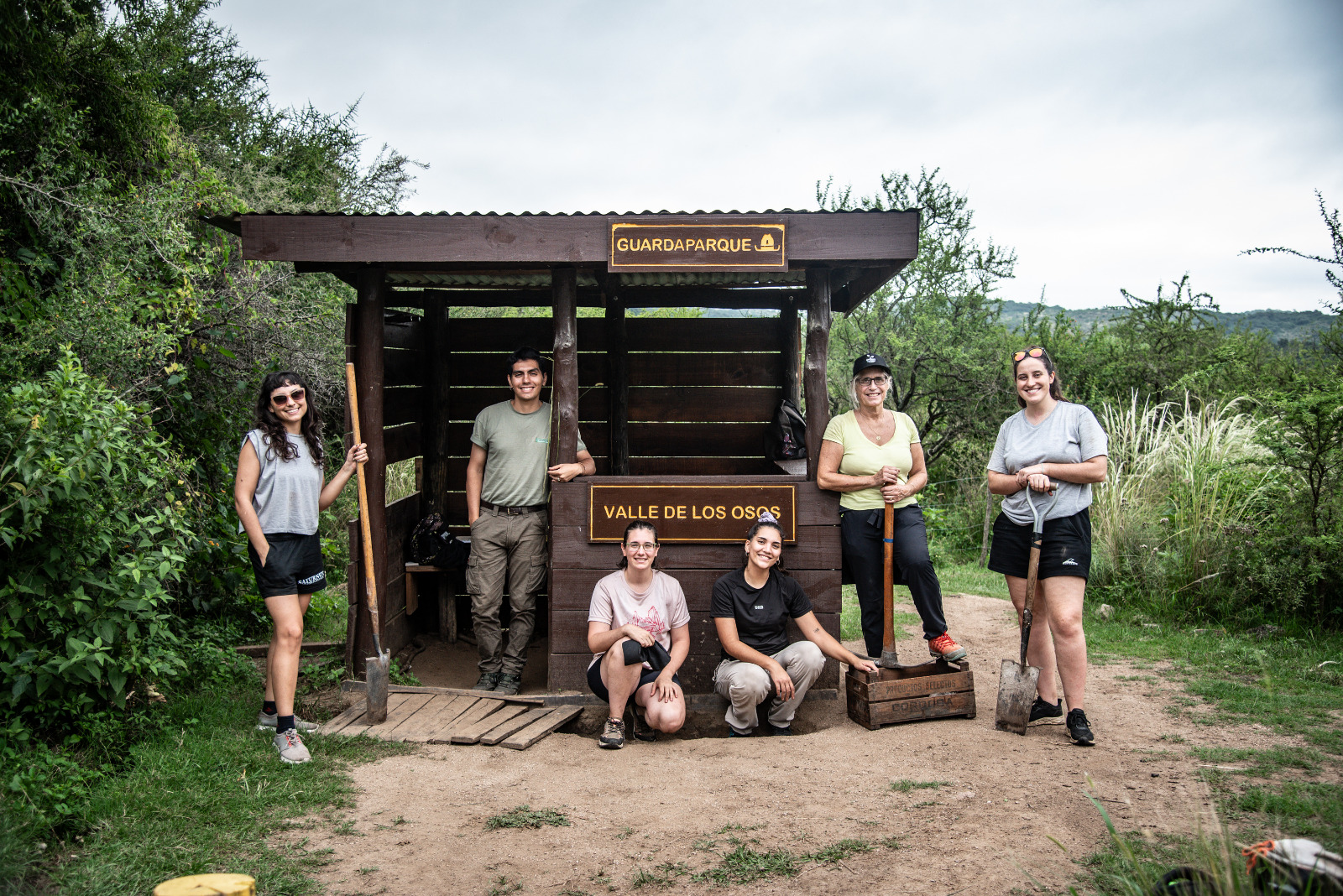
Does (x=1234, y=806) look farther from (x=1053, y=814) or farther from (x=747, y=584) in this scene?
(x=747, y=584)

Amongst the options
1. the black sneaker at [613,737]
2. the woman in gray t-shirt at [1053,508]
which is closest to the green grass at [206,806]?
the black sneaker at [613,737]

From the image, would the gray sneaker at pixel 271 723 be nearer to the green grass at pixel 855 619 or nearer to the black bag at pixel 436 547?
the black bag at pixel 436 547

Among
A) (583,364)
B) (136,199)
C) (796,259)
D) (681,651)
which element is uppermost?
(136,199)

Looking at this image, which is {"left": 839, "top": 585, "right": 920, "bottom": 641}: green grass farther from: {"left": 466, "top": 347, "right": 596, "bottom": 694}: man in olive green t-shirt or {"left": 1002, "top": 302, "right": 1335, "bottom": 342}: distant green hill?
{"left": 1002, "top": 302, "right": 1335, "bottom": 342}: distant green hill

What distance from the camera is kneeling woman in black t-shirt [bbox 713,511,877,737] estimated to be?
16.5ft

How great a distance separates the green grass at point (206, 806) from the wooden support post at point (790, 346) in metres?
4.18

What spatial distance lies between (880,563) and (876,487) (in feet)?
1.47

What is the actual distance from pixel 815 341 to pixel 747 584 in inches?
61.7

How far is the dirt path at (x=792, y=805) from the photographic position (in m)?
3.36

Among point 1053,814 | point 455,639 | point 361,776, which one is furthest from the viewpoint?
point 455,639

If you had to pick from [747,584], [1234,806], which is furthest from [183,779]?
[1234,806]

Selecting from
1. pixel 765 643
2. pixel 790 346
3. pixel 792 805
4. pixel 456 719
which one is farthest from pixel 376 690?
pixel 790 346

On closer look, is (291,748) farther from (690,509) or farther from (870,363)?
(870,363)

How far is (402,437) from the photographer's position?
668cm
